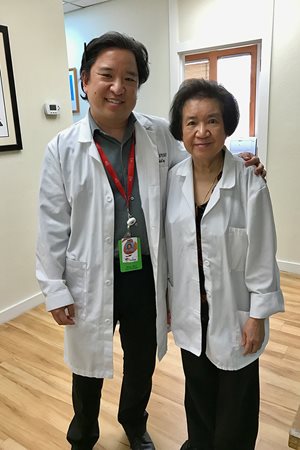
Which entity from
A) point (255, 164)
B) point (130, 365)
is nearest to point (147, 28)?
point (255, 164)

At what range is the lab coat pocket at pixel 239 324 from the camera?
1138 mm

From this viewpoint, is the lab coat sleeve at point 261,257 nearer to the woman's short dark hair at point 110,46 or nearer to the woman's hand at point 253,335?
the woman's hand at point 253,335

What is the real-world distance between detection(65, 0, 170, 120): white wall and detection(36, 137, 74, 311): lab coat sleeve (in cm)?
254

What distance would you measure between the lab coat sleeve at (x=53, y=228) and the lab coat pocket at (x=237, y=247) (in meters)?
0.56

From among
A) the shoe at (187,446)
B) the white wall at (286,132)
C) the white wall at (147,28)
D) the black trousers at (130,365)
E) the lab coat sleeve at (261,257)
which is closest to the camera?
the lab coat sleeve at (261,257)

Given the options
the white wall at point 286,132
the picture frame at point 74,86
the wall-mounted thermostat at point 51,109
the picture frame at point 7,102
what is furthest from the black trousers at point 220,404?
the picture frame at point 74,86

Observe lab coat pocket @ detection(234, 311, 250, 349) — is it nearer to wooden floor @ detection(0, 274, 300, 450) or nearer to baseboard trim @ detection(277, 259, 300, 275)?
wooden floor @ detection(0, 274, 300, 450)

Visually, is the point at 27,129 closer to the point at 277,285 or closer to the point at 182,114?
the point at 182,114

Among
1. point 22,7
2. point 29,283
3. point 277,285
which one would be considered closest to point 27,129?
point 22,7

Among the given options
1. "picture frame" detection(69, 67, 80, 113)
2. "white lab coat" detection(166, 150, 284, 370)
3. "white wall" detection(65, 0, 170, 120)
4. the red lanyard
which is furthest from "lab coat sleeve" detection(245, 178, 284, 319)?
"picture frame" detection(69, 67, 80, 113)

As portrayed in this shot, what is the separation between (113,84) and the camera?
1155mm

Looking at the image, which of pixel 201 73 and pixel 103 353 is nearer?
pixel 103 353

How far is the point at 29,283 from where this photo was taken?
283 cm

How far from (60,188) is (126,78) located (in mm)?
423
